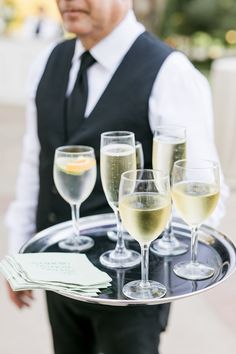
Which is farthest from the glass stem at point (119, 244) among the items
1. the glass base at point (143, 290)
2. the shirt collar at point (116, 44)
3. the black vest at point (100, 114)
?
the shirt collar at point (116, 44)

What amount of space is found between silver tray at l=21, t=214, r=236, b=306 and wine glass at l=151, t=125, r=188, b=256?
28 mm

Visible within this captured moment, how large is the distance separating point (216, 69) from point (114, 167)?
2.98 meters

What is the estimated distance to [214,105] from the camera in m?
4.15

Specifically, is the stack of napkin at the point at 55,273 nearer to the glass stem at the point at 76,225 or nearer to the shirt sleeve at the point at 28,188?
the glass stem at the point at 76,225

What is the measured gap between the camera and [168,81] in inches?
61.0

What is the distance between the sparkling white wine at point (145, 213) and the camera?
1076mm

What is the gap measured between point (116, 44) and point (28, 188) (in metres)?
0.57

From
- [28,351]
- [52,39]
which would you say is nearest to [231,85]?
[28,351]

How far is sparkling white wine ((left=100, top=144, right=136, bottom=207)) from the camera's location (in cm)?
123

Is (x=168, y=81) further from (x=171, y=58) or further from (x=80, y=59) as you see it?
(x=80, y=59)

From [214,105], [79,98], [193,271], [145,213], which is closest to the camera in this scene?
[145,213]

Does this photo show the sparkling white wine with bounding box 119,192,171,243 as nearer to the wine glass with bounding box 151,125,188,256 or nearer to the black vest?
the wine glass with bounding box 151,125,188,256

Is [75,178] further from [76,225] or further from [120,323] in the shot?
[120,323]

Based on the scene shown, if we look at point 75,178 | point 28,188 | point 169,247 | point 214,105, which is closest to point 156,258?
point 169,247
